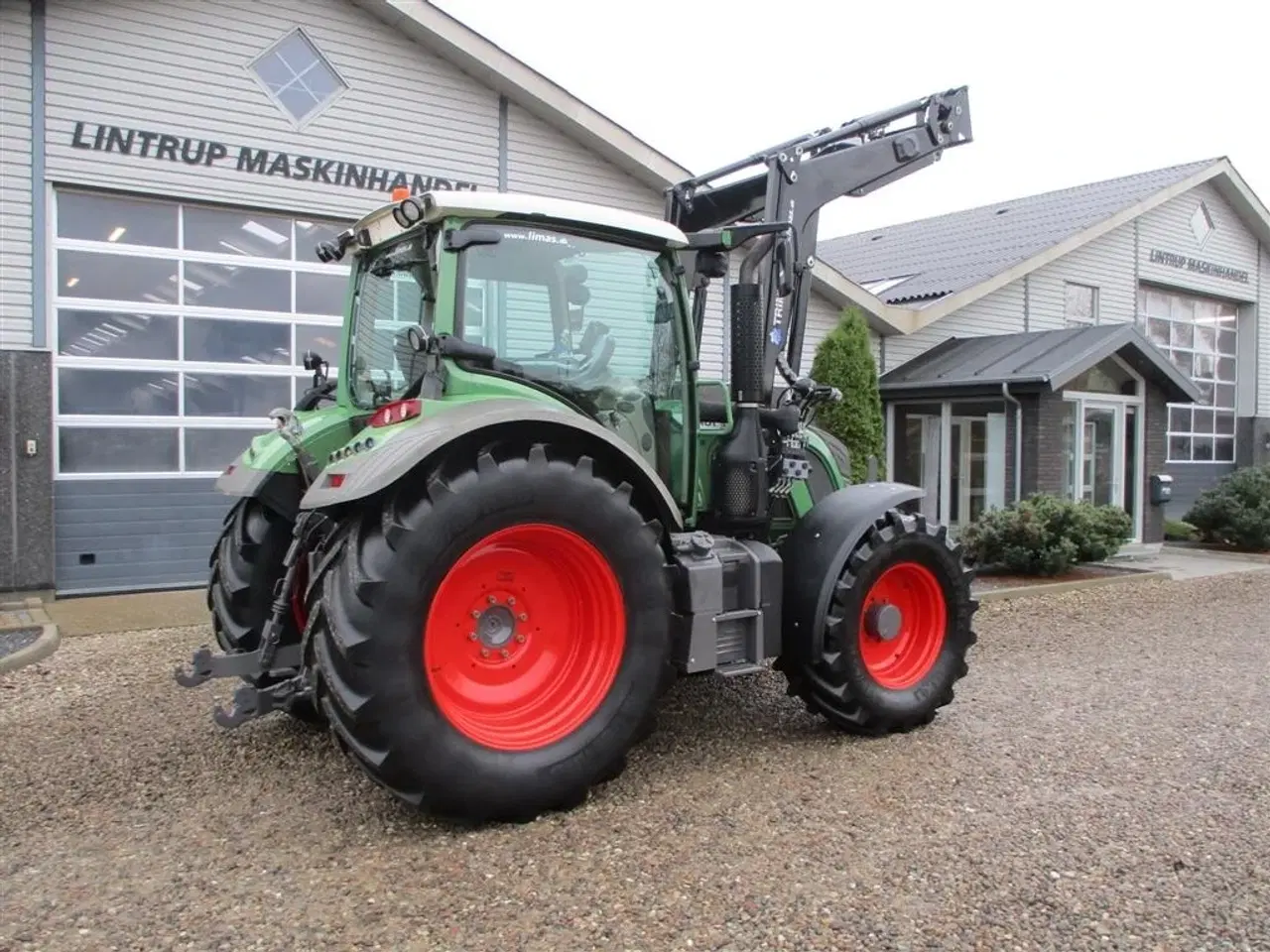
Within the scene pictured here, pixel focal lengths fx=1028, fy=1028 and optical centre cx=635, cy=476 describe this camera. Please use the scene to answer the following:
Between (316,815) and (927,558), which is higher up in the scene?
(927,558)

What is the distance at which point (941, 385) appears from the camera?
14.0 meters

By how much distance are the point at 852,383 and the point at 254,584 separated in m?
9.17

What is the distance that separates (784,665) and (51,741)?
358 cm

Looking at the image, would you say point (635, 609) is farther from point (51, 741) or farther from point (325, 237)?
point (325, 237)

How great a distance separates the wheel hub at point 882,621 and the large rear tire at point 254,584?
8.84ft

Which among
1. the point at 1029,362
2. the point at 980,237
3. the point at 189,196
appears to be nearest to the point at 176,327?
the point at 189,196

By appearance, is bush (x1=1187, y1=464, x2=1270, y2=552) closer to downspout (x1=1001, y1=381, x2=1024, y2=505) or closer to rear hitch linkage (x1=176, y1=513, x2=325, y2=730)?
downspout (x1=1001, y1=381, x2=1024, y2=505)

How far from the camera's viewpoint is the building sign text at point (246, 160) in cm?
884

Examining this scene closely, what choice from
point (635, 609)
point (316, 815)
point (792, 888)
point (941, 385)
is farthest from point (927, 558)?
point (941, 385)

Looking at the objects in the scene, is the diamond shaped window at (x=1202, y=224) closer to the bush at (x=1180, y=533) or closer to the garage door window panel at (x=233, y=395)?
the bush at (x=1180, y=533)

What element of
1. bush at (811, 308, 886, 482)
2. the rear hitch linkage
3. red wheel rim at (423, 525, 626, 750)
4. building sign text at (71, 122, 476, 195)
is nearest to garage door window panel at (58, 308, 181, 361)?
building sign text at (71, 122, 476, 195)

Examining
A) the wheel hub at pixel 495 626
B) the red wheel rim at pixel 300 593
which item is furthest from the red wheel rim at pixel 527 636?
the red wheel rim at pixel 300 593

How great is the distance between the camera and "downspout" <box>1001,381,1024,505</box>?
13477 millimetres

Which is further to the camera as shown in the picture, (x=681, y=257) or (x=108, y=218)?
(x=108, y=218)
